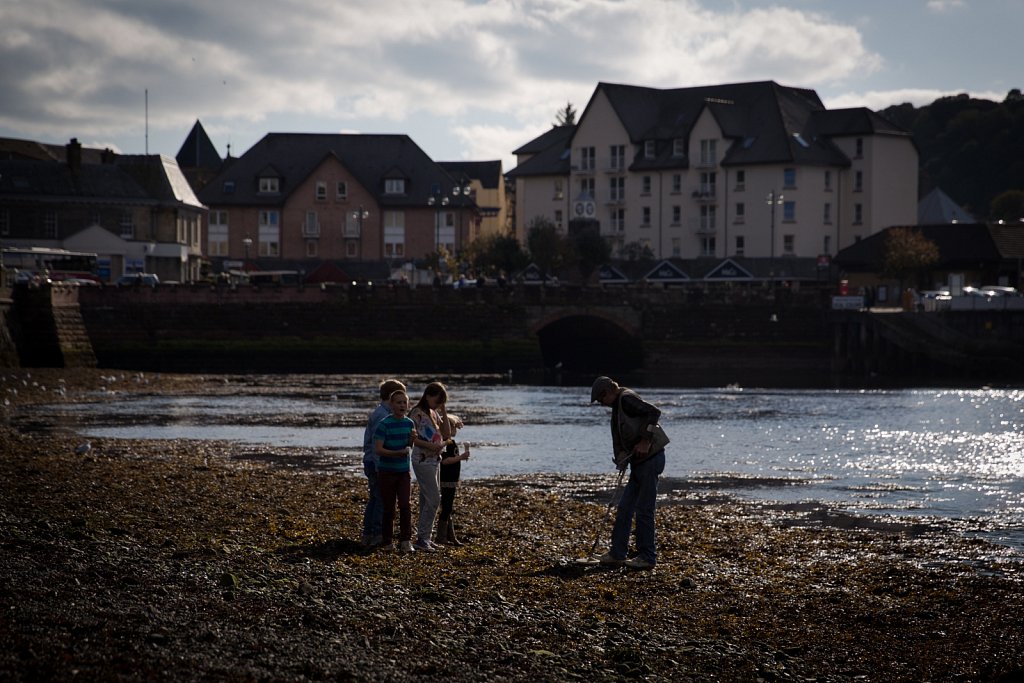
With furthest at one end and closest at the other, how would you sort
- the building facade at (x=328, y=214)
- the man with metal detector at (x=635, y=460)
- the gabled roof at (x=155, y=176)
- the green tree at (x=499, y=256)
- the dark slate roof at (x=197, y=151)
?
the dark slate roof at (x=197, y=151)
the building facade at (x=328, y=214)
the green tree at (x=499, y=256)
the gabled roof at (x=155, y=176)
the man with metal detector at (x=635, y=460)

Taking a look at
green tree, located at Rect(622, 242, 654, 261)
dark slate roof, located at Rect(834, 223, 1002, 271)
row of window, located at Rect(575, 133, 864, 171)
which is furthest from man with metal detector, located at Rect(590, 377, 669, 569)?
row of window, located at Rect(575, 133, 864, 171)

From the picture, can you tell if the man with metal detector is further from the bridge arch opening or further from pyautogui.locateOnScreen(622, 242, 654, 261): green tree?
pyautogui.locateOnScreen(622, 242, 654, 261): green tree

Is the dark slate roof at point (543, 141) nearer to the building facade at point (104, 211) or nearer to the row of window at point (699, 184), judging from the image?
the row of window at point (699, 184)

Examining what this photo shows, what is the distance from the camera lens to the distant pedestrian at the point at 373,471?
55.7 ft

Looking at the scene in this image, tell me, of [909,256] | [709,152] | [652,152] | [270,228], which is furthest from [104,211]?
[909,256]

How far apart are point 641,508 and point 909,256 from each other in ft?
253

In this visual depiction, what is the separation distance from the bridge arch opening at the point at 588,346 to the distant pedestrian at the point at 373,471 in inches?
2601

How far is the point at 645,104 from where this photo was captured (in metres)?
116

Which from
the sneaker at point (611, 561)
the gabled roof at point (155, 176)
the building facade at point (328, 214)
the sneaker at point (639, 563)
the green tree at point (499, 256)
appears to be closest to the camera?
the sneaker at point (639, 563)

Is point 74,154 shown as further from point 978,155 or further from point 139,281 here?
point 978,155

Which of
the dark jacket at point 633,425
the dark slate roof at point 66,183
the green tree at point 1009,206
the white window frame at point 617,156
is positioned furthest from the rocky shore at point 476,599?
the green tree at point 1009,206

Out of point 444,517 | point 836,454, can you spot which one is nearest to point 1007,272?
point 836,454

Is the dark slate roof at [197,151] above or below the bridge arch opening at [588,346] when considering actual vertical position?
above

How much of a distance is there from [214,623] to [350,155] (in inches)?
4256
